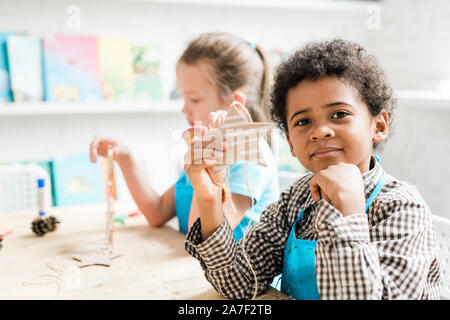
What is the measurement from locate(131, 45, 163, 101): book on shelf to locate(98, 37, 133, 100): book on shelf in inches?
1.7

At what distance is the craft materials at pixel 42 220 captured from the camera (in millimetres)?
1229

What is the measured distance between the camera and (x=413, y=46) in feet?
8.06

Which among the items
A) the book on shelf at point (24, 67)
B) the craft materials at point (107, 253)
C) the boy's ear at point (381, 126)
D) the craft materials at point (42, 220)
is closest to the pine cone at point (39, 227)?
the craft materials at point (42, 220)

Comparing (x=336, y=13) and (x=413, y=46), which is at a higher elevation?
(x=336, y=13)

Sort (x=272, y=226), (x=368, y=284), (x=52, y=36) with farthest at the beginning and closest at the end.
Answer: (x=52, y=36) < (x=272, y=226) < (x=368, y=284)

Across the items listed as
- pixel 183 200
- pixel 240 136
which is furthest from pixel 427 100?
pixel 240 136

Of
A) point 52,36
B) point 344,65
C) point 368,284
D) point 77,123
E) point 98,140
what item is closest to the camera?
point 368,284

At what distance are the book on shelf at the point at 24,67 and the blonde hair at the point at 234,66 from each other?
39.4 inches

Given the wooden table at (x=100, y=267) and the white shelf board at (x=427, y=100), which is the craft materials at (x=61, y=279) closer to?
the wooden table at (x=100, y=267)

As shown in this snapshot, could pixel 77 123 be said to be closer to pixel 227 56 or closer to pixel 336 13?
pixel 227 56

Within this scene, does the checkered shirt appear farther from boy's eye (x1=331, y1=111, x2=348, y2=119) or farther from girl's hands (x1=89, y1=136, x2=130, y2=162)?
girl's hands (x1=89, y1=136, x2=130, y2=162)

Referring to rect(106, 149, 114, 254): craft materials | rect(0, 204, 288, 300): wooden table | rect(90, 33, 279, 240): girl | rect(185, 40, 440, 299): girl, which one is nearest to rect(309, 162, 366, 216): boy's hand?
rect(185, 40, 440, 299): girl
